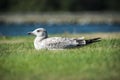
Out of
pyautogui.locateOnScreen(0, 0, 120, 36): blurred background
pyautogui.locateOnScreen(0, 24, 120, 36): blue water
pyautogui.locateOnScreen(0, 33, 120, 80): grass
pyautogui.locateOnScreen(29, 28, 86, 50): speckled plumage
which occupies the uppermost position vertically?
pyautogui.locateOnScreen(0, 0, 120, 36): blurred background

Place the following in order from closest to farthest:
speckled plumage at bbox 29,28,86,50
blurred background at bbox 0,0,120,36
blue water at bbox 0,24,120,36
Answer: speckled plumage at bbox 29,28,86,50, blue water at bbox 0,24,120,36, blurred background at bbox 0,0,120,36

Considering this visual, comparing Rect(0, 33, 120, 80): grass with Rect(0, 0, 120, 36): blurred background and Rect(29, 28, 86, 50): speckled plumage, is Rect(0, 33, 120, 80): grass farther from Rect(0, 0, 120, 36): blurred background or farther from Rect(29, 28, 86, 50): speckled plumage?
Rect(0, 0, 120, 36): blurred background

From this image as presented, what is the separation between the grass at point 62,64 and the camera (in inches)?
512

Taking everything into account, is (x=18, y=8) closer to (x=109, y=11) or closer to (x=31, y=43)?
(x=109, y=11)

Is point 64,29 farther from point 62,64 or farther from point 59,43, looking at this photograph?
point 62,64

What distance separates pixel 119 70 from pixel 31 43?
7179 millimetres

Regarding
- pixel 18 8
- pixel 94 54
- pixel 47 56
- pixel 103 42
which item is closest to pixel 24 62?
pixel 47 56

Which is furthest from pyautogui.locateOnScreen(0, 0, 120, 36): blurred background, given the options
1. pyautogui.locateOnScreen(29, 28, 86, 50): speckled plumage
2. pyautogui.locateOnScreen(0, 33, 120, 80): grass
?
pyautogui.locateOnScreen(0, 33, 120, 80): grass

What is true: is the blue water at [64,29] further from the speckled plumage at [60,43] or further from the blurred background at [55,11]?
the speckled plumage at [60,43]

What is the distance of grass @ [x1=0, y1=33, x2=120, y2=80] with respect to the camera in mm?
12992

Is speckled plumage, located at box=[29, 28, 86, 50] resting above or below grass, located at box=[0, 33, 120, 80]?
above

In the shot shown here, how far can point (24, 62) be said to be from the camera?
14.7 meters

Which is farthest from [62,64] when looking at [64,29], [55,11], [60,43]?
[55,11]

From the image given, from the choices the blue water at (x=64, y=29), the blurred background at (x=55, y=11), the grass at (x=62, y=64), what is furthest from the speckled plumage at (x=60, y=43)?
the blurred background at (x=55, y=11)
